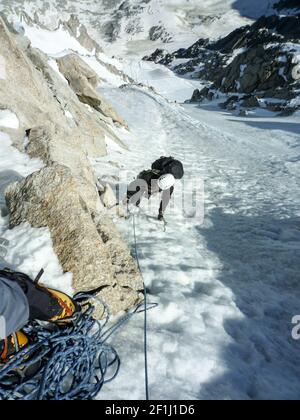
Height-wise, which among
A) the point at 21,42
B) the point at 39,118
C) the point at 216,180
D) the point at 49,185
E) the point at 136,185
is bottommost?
the point at 216,180

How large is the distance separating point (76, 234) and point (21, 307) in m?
1.87

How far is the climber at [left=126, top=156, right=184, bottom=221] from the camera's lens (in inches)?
302

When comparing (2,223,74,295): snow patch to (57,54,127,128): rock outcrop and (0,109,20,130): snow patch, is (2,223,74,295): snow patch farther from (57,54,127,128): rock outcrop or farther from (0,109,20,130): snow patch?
(57,54,127,128): rock outcrop

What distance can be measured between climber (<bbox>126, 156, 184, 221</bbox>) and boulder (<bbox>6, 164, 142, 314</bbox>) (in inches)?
86.4

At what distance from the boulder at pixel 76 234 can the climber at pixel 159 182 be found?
7.20 ft

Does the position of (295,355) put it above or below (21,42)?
below

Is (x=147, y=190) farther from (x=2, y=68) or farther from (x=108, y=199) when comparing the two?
(x=2, y=68)

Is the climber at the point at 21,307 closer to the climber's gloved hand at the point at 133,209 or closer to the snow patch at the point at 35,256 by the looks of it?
the snow patch at the point at 35,256

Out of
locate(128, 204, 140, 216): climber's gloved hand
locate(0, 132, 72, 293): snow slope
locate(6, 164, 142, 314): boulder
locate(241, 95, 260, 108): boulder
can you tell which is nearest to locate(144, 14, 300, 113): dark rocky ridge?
locate(241, 95, 260, 108): boulder

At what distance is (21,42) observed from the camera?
1394cm
